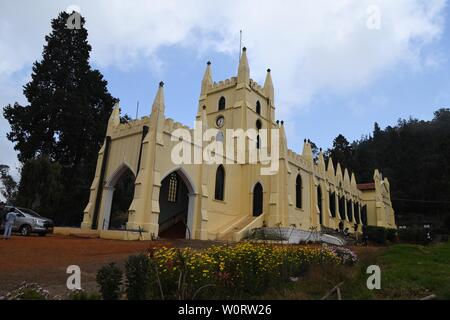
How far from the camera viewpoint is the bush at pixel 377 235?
2928 cm

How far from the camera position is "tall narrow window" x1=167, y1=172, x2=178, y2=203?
88.0 ft

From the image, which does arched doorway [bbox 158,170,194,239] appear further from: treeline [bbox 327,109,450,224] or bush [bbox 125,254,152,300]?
treeline [bbox 327,109,450,224]

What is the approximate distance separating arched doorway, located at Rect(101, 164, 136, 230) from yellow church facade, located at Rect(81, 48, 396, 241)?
9cm

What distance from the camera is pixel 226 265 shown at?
713cm

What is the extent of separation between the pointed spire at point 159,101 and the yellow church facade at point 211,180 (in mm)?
62

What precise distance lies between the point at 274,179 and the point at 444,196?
4125 centimetres

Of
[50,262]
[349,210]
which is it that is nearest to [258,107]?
[349,210]

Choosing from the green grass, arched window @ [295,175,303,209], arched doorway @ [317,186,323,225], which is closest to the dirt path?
the green grass

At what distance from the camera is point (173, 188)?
27.2m

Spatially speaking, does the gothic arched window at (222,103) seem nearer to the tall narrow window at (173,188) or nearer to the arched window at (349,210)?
the tall narrow window at (173,188)

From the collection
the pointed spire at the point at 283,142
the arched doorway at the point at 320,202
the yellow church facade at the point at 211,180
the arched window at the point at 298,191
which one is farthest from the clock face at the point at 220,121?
the arched doorway at the point at 320,202
